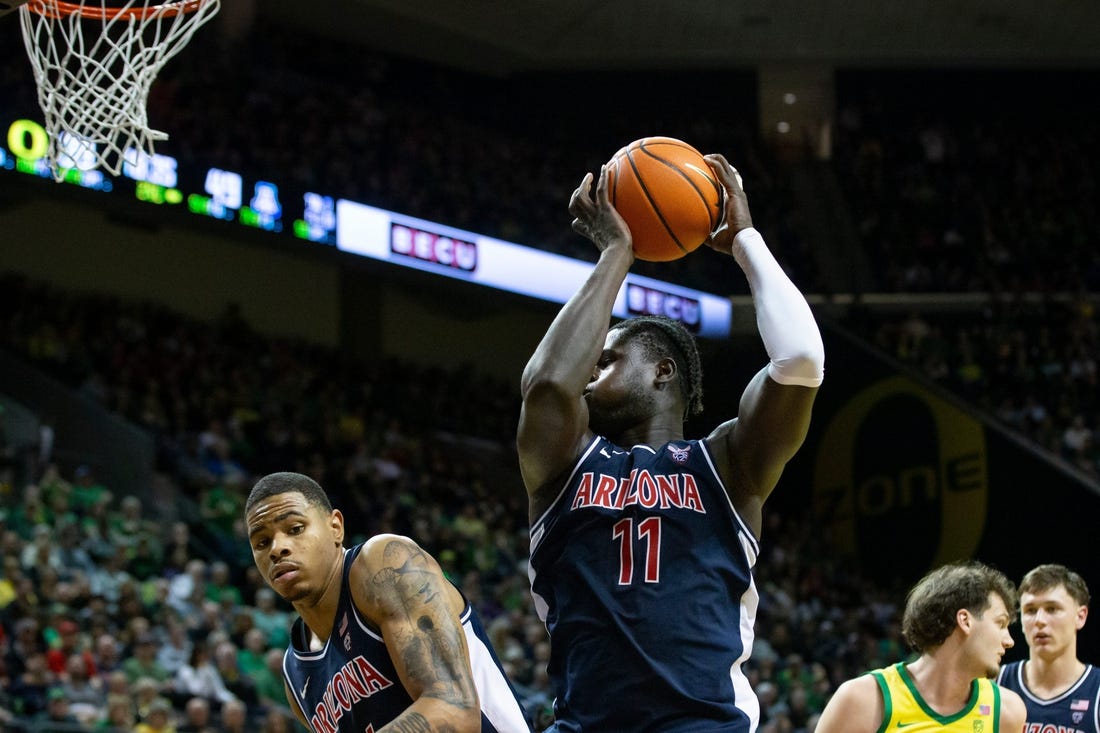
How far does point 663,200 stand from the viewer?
3066 millimetres

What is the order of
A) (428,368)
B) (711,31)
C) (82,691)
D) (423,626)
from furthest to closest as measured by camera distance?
(711,31)
(428,368)
(82,691)
(423,626)

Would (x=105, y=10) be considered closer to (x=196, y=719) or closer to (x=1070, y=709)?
(x=196, y=719)

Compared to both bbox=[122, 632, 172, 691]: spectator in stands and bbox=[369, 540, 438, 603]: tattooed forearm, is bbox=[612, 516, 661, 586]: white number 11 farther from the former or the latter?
bbox=[122, 632, 172, 691]: spectator in stands

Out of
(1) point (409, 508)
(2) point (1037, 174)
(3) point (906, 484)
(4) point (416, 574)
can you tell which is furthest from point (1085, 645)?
(4) point (416, 574)

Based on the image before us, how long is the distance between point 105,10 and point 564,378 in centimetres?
349

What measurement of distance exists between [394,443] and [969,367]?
7013mm

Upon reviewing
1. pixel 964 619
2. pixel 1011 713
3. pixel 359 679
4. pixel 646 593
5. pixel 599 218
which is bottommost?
pixel 1011 713

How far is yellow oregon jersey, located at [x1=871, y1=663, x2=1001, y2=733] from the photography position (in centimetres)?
409

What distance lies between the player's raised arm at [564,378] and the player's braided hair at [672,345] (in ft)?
0.60

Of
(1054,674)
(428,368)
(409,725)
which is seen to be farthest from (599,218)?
(428,368)

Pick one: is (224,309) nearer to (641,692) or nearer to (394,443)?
(394,443)

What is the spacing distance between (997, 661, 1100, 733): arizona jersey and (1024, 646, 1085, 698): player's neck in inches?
0.8

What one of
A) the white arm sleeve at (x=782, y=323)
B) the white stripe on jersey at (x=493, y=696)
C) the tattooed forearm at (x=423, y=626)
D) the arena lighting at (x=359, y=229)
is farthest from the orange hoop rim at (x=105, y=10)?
the arena lighting at (x=359, y=229)

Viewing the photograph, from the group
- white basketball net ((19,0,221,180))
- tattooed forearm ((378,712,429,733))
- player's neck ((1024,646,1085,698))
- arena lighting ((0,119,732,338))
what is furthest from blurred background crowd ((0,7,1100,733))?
tattooed forearm ((378,712,429,733))
